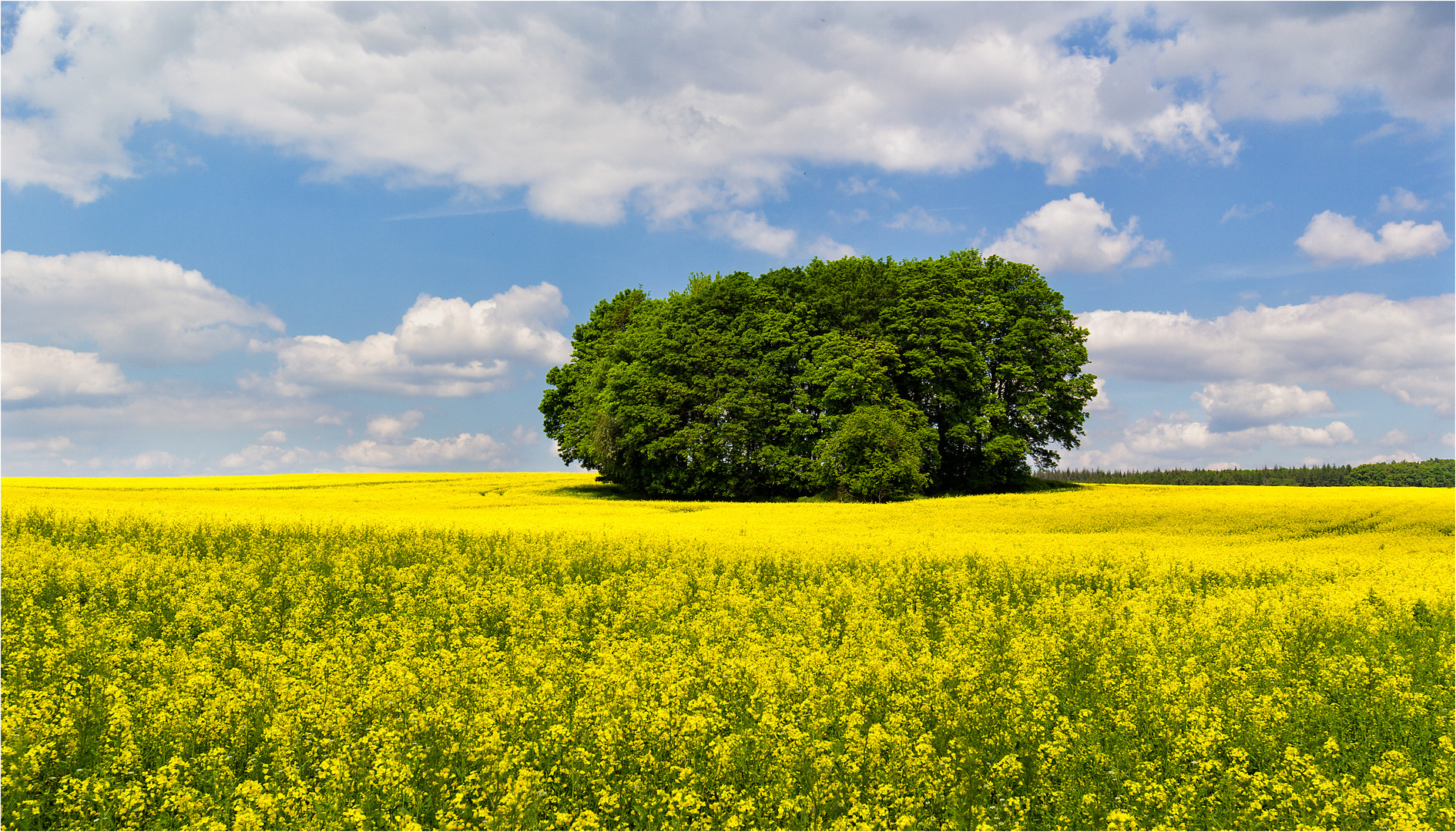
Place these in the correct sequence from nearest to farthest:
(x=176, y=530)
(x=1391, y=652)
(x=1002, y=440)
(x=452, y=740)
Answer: (x=452, y=740) → (x=1391, y=652) → (x=176, y=530) → (x=1002, y=440)

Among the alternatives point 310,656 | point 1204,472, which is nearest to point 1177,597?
point 310,656

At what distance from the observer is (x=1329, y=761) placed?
7.68 metres

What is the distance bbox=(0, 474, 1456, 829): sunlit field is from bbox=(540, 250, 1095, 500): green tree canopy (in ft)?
80.8

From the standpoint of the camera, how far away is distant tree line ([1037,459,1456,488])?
298ft

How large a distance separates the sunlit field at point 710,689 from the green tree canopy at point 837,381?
24.6m

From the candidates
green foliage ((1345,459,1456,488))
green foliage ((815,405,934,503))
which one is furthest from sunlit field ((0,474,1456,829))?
green foliage ((1345,459,1456,488))

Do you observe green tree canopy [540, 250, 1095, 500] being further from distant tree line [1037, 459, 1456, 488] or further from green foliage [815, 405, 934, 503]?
distant tree line [1037, 459, 1456, 488]

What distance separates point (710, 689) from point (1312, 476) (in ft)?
440

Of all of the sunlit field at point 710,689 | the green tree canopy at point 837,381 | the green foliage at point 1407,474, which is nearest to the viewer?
the sunlit field at point 710,689

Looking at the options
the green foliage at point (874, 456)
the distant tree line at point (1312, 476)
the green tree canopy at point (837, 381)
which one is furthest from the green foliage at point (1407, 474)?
the green foliage at point (874, 456)

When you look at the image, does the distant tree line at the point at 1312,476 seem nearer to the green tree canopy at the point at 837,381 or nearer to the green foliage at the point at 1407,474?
the green foliage at the point at 1407,474

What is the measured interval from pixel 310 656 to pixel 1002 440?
39847 mm

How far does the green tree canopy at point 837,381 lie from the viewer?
142 ft

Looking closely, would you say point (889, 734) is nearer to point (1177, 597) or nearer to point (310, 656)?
point (310, 656)
